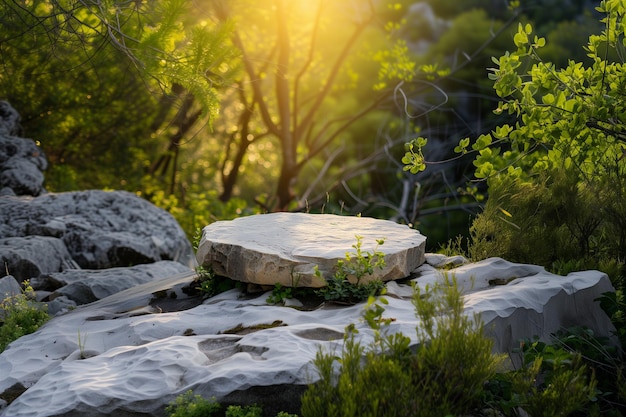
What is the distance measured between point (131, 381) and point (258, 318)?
1.00 meters

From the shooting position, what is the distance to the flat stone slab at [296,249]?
16.2ft

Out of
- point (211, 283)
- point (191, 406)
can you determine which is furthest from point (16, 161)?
point (191, 406)

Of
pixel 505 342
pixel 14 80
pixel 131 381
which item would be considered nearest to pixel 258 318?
pixel 131 381

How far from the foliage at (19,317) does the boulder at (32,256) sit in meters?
0.68

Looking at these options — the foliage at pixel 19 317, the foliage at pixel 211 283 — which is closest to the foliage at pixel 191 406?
the foliage at pixel 211 283

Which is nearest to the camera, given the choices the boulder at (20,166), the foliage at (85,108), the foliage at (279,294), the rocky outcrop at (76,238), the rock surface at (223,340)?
the rock surface at (223,340)

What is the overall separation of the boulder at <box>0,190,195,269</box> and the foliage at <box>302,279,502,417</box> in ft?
14.1

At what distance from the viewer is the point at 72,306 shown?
5.96 metres

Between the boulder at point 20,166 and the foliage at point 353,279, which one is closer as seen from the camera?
the foliage at point 353,279

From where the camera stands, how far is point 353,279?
4840 mm

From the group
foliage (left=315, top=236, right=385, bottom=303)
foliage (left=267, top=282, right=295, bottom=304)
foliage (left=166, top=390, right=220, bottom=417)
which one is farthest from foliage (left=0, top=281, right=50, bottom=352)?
foliage (left=315, top=236, right=385, bottom=303)

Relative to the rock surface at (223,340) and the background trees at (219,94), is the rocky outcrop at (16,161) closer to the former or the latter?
the background trees at (219,94)

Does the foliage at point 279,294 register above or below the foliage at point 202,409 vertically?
above

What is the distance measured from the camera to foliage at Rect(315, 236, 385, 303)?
4785 millimetres
